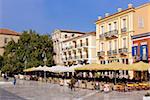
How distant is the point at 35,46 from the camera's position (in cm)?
7231

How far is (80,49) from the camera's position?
6569 centimetres

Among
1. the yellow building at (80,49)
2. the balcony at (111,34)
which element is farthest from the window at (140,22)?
the yellow building at (80,49)

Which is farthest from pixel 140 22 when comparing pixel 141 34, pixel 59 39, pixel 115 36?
pixel 59 39

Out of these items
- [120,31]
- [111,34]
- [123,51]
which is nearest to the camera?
[123,51]

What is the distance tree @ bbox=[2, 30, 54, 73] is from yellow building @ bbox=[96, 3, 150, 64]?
1830 centimetres

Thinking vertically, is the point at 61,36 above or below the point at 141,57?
above

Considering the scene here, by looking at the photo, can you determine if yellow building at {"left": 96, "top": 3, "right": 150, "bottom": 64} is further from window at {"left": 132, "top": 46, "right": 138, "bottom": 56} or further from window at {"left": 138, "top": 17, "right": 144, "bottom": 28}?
window at {"left": 132, "top": 46, "right": 138, "bottom": 56}

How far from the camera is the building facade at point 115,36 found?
156 ft

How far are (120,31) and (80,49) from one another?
17180 millimetres

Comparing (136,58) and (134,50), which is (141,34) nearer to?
(134,50)

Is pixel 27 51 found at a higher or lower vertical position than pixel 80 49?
higher

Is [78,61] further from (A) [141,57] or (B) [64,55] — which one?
(A) [141,57]

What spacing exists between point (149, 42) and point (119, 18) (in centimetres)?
790

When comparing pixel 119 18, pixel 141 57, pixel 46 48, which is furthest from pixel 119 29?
pixel 46 48
